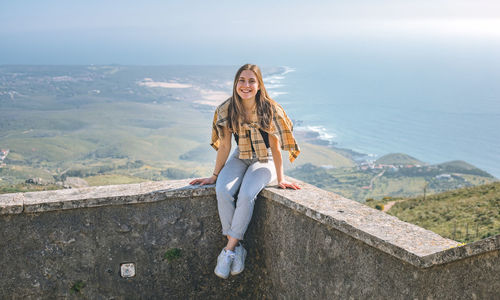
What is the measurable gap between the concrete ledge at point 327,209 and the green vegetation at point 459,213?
23.2 meters

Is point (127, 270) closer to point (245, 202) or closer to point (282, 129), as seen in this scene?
point (245, 202)

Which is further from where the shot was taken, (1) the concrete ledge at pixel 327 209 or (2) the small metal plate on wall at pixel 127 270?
(2) the small metal plate on wall at pixel 127 270

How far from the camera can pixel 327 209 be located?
10.8ft

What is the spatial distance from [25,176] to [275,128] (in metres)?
109

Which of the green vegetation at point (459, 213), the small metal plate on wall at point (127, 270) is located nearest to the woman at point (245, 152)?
the small metal plate on wall at point (127, 270)

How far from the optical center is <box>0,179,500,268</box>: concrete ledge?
246 cm

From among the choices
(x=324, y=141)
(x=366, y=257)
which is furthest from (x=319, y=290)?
(x=324, y=141)

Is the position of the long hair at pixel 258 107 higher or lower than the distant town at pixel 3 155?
higher

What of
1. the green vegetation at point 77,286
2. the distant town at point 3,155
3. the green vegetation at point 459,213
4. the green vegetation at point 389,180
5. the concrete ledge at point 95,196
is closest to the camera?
the concrete ledge at point 95,196

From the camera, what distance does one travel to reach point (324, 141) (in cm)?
18450

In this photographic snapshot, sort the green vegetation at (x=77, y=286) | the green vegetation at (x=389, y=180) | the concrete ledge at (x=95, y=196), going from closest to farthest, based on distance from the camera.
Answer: the concrete ledge at (x=95, y=196), the green vegetation at (x=77, y=286), the green vegetation at (x=389, y=180)

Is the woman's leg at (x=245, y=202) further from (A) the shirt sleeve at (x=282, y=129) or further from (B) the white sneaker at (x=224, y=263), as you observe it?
(A) the shirt sleeve at (x=282, y=129)

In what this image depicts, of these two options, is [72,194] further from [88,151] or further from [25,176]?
[88,151]

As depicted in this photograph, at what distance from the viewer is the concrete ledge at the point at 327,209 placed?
2.46m
